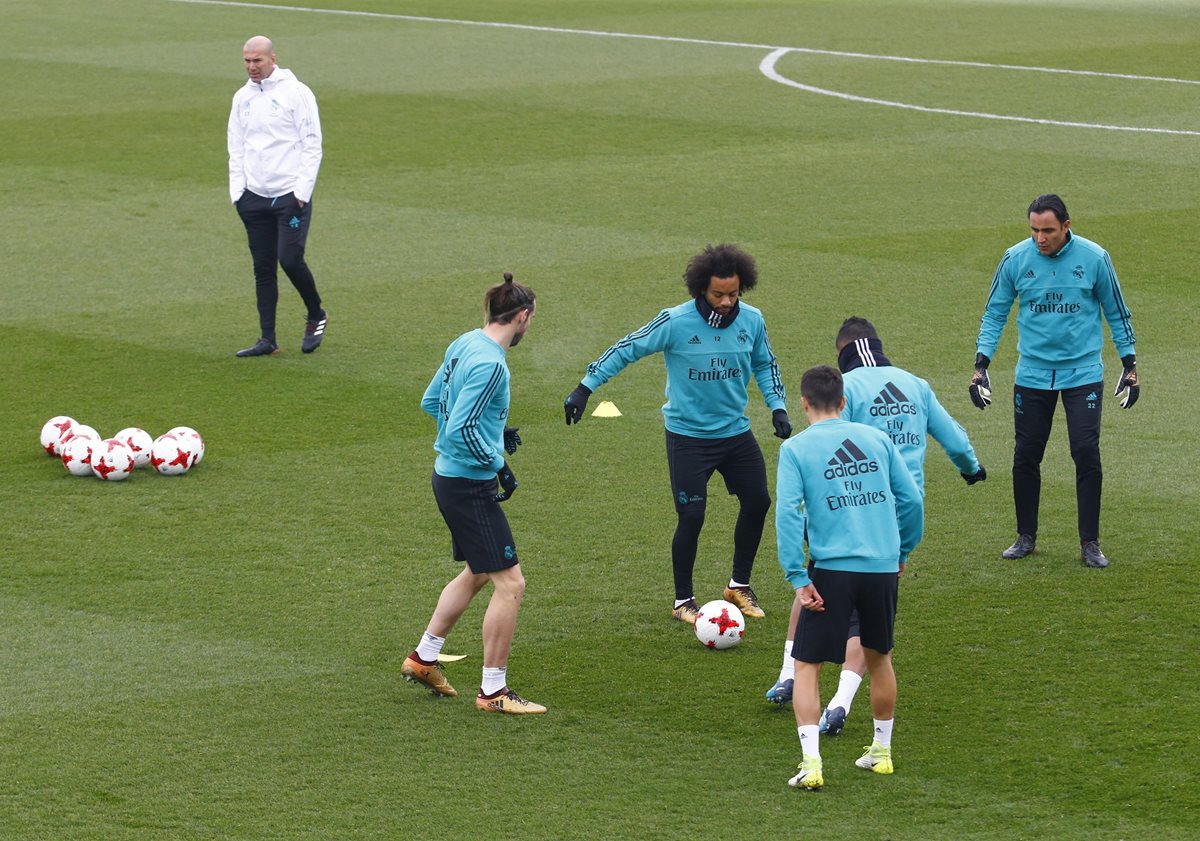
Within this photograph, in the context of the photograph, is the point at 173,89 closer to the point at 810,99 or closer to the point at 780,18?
the point at 810,99

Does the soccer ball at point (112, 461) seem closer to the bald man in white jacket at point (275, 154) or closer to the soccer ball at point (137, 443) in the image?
the soccer ball at point (137, 443)

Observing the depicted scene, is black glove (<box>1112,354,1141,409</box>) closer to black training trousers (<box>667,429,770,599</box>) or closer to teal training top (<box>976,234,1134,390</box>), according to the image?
teal training top (<box>976,234,1134,390</box>)

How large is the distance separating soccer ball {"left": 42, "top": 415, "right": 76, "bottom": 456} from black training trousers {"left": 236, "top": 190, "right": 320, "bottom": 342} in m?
3.15

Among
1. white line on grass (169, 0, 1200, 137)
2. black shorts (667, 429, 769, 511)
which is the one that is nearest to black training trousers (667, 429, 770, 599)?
black shorts (667, 429, 769, 511)

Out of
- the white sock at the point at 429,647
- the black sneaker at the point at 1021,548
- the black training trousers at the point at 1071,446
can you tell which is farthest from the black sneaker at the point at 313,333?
the white sock at the point at 429,647

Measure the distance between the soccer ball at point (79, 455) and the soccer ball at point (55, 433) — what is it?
33cm

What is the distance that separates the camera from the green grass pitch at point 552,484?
7855mm

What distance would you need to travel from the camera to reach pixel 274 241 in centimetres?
1602

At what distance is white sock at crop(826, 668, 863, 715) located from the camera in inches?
332

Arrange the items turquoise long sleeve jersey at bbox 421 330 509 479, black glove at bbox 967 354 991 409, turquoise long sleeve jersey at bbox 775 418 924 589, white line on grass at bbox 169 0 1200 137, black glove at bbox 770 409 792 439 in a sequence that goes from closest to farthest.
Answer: turquoise long sleeve jersey at bbox 775 418 924 589, turquoise long sleeve jersey at bbox 421 330 509 479, black glove at bbox 770 409 792 439, black glove at bbox 967 354 991 409, white line on grass at bbox 169 0 1200 137

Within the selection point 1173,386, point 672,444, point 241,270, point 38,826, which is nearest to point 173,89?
point 241,270

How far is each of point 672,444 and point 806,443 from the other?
2335 millimetres

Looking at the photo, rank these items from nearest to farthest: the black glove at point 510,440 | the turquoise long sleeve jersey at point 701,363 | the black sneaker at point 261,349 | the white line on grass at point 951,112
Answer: the black glove at point 510,440 → the turquoise long sleeve jersey at point 701,363 → the black sneaker at point 261,349 → the white line on grass at point 951,112

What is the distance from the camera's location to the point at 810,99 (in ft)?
97.0
